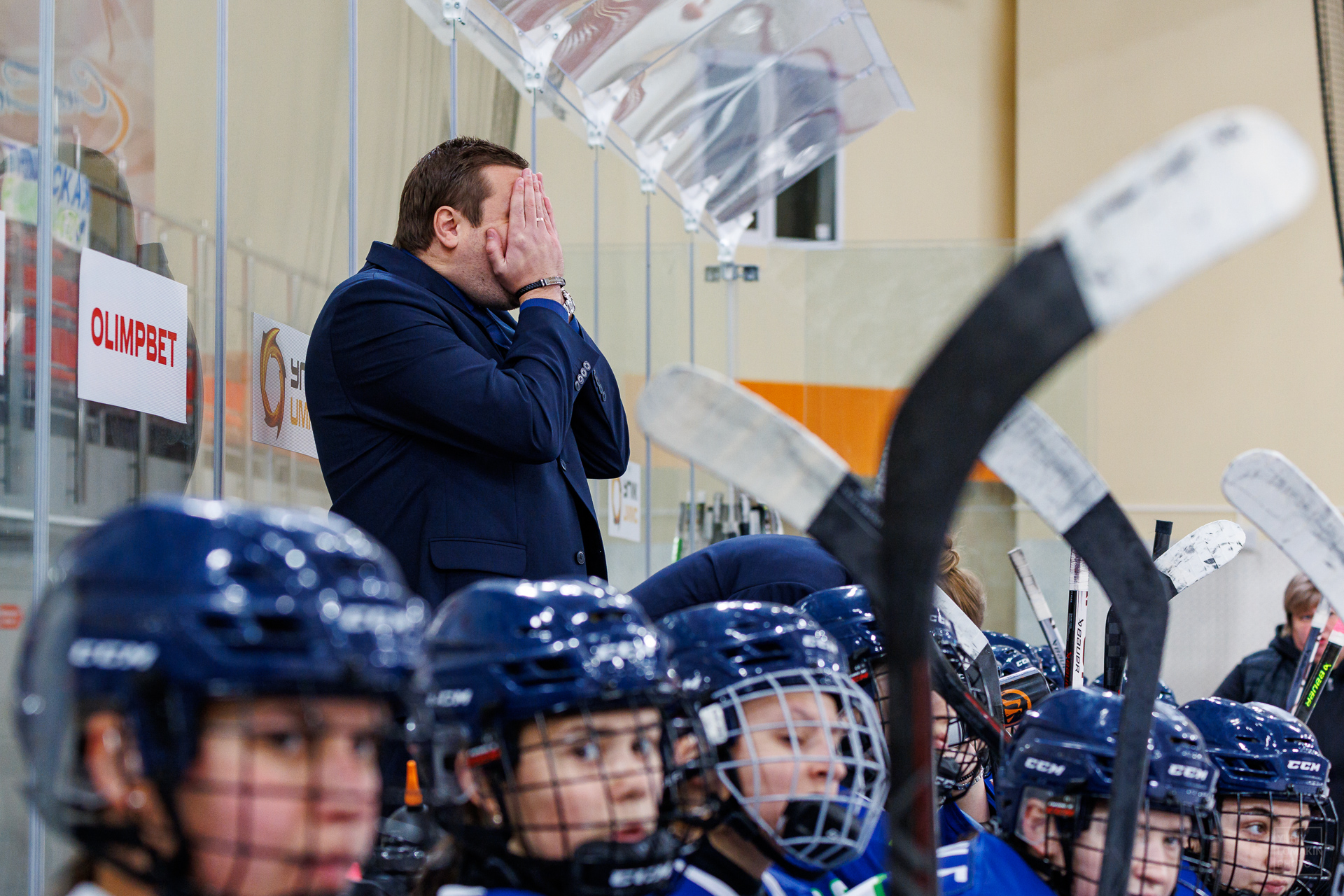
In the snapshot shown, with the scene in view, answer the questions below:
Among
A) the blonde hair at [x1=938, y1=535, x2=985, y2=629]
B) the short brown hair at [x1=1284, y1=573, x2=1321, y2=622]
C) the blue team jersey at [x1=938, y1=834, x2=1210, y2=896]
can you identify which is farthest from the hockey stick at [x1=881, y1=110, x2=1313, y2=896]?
the short brown hair at [x1=1284, y1=573, x2=1321, y2=622]

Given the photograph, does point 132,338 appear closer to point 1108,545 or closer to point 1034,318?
point 1108,545

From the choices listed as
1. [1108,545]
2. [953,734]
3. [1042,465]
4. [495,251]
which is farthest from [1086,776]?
[495,251]

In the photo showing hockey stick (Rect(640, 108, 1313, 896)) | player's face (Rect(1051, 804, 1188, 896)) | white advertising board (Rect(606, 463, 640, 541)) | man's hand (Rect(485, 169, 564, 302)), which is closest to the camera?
hockey stick (Rect(640, 108, 1313, 896))

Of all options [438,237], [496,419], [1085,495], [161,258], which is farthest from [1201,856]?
[161,258]

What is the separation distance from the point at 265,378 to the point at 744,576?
83 centimetres

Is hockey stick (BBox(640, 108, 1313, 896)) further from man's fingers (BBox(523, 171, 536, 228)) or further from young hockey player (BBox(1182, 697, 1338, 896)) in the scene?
man's fingers (BBox(523, 171, 536, 228))

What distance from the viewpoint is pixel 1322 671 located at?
2.22 m

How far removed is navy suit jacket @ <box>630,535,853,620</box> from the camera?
216cm

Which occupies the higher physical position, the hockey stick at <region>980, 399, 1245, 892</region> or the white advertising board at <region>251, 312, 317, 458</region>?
the white advertising board at <region>251, 312, 317, 458</region>

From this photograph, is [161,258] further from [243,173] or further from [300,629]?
[300,629]

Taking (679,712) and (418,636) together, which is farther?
(679,712)

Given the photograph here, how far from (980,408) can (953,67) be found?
738cm

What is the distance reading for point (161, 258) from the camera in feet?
6.33

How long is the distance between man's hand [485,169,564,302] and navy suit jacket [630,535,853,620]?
473 millimetres
